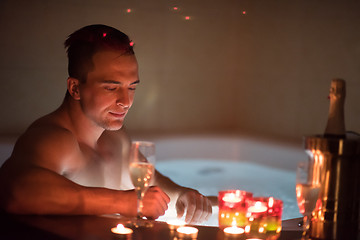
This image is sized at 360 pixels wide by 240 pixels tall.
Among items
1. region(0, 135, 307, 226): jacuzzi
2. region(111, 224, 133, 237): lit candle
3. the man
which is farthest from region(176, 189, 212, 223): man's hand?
region(0, 135, 307, 226): jacuzzi

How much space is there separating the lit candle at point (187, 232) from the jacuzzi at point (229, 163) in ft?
6.81

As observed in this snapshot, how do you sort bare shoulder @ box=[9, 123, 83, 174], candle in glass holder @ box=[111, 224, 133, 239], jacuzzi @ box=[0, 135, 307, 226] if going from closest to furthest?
candle in glass holder @ box=[111, 224, 133, 239] → bare shoulder @ box=[9, 123, 83, 174] → jacuzzi @ box=[0, 135, 307, 226]

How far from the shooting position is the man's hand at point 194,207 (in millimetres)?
1548

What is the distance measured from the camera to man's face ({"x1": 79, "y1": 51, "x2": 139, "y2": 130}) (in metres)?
1.66

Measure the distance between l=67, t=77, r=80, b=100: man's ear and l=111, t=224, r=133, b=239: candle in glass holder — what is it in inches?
25.8

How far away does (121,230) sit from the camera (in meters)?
1.15

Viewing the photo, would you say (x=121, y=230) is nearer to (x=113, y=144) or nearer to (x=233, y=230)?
(x=233, y=230)

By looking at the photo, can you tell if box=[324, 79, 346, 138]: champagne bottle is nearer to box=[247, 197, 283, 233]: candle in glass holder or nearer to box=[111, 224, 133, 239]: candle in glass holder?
box=[247, 197, 283, 233]: candle in glass holder

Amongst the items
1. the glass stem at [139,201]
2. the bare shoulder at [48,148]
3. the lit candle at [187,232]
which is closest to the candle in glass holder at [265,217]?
the lit candle at [187,232]

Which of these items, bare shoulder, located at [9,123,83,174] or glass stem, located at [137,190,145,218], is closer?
glass stem, located at [137,190,145,218]

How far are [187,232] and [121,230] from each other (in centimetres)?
13

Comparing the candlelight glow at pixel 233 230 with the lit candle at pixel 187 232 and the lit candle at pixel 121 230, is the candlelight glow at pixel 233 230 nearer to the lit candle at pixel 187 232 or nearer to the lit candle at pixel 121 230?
the lit candle at pixel 187 232

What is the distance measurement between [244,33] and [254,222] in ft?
12.6

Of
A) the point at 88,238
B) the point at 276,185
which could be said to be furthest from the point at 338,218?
the point at 276,185
